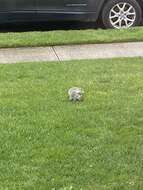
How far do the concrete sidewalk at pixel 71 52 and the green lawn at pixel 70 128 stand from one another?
726mm

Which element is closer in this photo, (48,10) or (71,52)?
(71,52)

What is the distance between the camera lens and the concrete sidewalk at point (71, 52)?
8914 millimetres

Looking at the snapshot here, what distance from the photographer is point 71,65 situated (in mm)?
8227

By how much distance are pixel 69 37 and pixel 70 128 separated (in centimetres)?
442

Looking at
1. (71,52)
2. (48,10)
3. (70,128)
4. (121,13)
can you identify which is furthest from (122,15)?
(70,128)

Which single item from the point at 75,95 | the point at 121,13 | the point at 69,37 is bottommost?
the point at 69,37

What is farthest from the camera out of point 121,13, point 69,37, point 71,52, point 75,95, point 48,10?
point 121,13

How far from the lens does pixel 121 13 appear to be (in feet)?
36.5

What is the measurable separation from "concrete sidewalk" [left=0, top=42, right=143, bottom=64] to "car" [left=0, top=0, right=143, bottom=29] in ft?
4.51

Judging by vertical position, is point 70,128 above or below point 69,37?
above

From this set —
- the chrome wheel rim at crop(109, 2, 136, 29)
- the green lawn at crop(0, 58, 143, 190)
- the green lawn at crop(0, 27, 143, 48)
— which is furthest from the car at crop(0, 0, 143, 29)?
the green lawn at crop(0, 58, 143, 190)

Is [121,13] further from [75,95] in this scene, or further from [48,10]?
[75,95]

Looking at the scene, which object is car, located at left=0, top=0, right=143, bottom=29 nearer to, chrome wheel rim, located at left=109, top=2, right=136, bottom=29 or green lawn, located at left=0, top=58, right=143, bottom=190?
chrome wheel rim, located at left=109, top=2, right=136, bottom=29

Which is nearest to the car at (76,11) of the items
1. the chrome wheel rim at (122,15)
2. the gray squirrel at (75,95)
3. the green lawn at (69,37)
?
the chrome wheel rim at (122,15)
